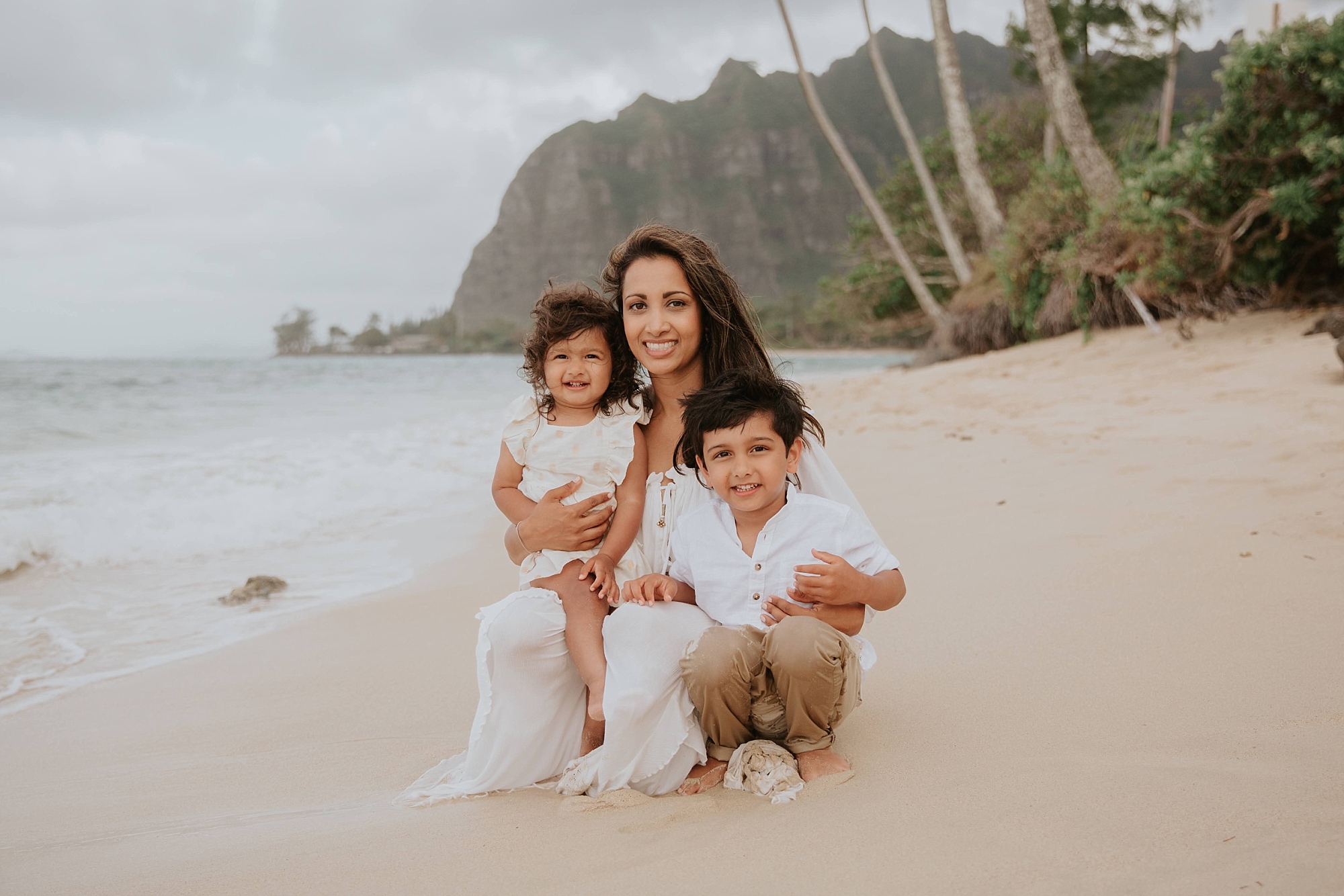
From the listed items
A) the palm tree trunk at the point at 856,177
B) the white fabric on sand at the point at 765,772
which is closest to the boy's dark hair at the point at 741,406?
the white fabric on sand at the point at 765,772

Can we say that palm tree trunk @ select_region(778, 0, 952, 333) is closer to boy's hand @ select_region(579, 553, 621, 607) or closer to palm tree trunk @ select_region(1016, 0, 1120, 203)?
palm tree trunk @ select_region(1016, 0, 1120, 203)

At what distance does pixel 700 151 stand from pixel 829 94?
24297 millimetres

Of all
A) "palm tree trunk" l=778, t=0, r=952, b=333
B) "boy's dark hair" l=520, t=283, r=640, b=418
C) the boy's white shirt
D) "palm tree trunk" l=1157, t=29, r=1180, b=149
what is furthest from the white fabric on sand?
"palm tree trunk" l=1157, t=29, r=1180, b=149

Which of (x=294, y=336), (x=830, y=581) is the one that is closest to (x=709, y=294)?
(x=830, y=581)

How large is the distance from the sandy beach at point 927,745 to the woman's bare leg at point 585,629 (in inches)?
8.3

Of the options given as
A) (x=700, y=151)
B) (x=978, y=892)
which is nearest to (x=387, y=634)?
(x=978, y=892)

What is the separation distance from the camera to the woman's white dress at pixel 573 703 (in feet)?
6.52

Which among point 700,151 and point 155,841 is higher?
point 700,151

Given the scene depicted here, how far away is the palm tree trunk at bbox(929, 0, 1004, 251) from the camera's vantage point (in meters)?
14.9

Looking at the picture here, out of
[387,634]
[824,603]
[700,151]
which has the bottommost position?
[387,634]

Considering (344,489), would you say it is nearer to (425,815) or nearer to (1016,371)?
(425,815)

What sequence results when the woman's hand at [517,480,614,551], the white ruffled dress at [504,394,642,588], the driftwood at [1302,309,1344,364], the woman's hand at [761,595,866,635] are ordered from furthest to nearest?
the driftwood at [1302,309,1344,364] < the white ruffled dress at [504,394,642,588] < the woman's hand at [517,480,614,551] < the woman's hand at [761,595,866,635]

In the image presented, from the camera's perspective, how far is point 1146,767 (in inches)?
71.8

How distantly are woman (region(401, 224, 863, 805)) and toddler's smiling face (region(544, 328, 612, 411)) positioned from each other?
10cm
